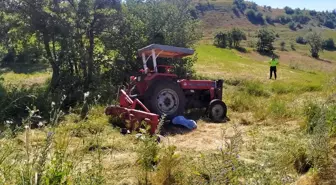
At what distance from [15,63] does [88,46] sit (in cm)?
1588

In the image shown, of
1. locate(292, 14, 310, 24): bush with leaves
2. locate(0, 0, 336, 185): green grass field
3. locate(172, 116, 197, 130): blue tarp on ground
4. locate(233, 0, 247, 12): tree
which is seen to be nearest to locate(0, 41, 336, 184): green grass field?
locate(0, 0, 336, 185): green grass field

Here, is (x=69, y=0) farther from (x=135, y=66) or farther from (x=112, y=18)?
(x=135, y=66)

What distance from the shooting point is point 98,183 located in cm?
305

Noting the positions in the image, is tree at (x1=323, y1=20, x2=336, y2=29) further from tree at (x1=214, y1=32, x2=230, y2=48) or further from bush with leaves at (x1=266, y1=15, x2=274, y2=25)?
tree at (x1=214, y1=32, x2=230, y2=48)

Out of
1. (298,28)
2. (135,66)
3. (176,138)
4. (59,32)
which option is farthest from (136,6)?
(298,28)

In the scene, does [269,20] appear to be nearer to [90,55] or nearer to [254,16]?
[254,16]

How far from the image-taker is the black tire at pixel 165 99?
25.6 feet

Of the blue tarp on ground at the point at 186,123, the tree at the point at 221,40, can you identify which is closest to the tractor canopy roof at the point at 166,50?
the blue tarp on ground at the point at 186,123

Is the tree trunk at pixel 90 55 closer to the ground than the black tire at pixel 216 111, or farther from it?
farther from it

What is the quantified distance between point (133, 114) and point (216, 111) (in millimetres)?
2364

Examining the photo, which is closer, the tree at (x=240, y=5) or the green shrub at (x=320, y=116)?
the green shrub at (x=320, y=116)

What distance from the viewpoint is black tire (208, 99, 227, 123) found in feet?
28.0

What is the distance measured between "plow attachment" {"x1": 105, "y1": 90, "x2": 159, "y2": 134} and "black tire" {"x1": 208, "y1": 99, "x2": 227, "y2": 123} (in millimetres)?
1837

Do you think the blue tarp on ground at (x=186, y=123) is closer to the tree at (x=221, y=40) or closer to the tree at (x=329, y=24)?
the tree at (x=221, y=40)
